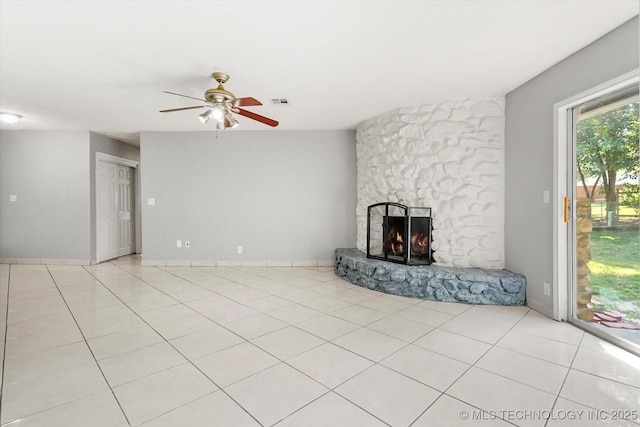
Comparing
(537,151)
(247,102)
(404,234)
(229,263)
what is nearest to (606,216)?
(537,151)

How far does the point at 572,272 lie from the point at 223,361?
303 centimetres

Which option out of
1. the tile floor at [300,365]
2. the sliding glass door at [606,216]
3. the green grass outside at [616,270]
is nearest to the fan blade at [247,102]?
the tile floor at [300,365]

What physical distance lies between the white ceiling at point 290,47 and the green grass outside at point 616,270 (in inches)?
60.9

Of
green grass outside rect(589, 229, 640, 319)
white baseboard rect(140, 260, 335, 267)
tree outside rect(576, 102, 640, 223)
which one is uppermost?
tree outside rect(576, 102, 640, 223)

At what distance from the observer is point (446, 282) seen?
3.26 metres

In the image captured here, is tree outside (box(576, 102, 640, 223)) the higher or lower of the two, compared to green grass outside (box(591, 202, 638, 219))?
higher

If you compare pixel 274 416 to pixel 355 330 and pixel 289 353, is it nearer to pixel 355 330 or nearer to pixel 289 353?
pixel 289 353

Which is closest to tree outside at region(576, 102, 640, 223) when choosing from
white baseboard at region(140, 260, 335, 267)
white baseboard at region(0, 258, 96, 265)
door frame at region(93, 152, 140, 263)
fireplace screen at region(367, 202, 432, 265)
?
fireplace screen at region(367, 202, 432, 265)

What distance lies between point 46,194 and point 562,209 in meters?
7.44

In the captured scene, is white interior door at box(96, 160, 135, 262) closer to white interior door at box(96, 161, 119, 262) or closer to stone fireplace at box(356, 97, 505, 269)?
white interior door at box(96, 161, 119, 262)

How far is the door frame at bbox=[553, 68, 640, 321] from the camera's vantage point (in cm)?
263

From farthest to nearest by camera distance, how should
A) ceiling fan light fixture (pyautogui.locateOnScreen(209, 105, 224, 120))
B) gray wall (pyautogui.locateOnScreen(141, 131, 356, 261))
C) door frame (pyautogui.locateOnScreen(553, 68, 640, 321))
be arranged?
gray wall (pyautogui.locateOnScreen(141, 131, 356, 261)), ceiling fan light fixture (pyautogui.locateOnScreen(209, 105, 224, 120)), door frame (pyautogui.locateOnScreen(553, 68, 640, 321))

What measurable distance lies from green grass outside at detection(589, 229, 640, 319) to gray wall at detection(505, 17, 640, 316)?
32 cm

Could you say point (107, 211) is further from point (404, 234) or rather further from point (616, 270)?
point (616, 270)
